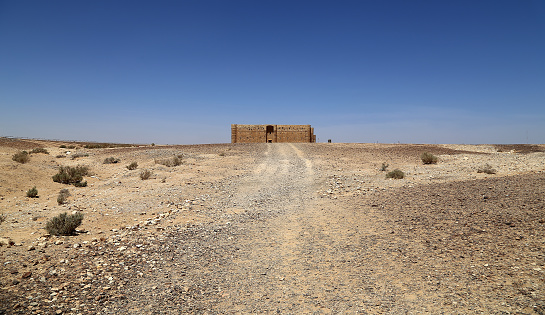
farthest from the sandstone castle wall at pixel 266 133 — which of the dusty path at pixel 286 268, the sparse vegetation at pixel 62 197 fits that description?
the dusty path at pixel 286 268

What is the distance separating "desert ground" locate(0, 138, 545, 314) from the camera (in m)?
4.82

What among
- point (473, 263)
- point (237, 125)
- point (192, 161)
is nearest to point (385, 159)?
point (192, 161)

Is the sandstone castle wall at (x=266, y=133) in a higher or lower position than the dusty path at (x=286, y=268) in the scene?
higher

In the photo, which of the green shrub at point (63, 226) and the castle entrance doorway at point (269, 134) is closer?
the green shrub at point (63, 226)

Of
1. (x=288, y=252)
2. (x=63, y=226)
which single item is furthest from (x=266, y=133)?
(x=288, y=252)

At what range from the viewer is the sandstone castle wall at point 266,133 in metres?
50.8

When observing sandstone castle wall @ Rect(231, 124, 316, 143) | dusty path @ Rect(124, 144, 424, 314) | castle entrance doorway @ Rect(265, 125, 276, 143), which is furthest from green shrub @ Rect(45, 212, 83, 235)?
castle entrance doorway @ Rect(265, 125, 276, 143)

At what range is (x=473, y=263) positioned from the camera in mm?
5648

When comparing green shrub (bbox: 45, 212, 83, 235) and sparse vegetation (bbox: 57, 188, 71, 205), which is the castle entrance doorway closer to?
sparse vegetation (bbox: 57, 188, 71, 205)

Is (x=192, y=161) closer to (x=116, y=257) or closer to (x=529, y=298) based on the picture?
(x=116, y=257)

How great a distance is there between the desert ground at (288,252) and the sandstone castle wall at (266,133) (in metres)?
37.8

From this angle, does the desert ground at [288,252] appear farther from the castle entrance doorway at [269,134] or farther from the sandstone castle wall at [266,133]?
the castle entrance doorway at [269,134]

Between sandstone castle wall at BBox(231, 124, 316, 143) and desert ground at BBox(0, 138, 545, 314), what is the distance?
37830 millimetres

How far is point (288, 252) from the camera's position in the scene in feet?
22.7
